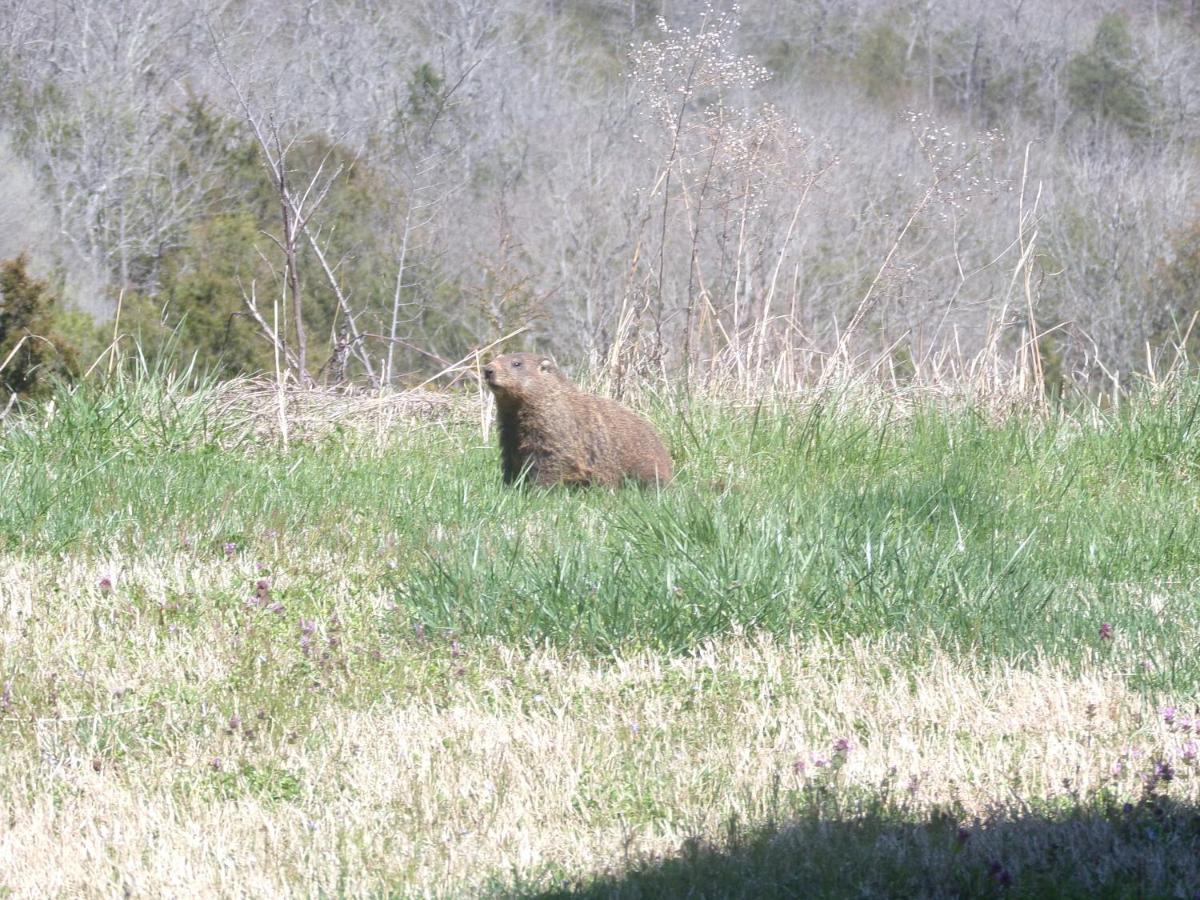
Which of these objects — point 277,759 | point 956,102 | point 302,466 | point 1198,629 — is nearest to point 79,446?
point 302,466

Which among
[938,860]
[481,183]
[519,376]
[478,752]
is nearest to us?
[938,860]

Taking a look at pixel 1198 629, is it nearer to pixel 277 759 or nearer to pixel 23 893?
pixel 277 759

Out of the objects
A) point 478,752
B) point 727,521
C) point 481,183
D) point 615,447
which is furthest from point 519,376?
point 481,183

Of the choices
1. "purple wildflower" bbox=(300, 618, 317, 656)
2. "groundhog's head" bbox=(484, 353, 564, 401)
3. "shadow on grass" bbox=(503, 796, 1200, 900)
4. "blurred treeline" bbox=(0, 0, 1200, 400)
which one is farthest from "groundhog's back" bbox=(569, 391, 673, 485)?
"shadow on grass" bbox=(503, 796, 1200, 900)

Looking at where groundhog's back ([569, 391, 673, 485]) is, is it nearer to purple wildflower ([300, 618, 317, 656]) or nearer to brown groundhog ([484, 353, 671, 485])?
brown groundhog ([484, 353, 671, 485])

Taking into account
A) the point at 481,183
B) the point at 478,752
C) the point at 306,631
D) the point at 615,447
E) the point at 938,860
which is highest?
the point at 938,860

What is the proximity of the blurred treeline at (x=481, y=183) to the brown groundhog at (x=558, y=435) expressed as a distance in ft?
11.7

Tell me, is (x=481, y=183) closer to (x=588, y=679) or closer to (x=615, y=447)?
(x=615, y=447)

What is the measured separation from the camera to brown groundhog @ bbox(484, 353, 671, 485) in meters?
7.15

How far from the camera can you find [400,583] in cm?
548

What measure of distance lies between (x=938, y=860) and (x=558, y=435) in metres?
4.30

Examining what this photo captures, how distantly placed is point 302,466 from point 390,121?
30.9m

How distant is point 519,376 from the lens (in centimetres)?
712

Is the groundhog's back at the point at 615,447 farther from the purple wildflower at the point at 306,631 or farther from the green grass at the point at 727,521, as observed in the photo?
the purple wildflower at the point at 306,631
